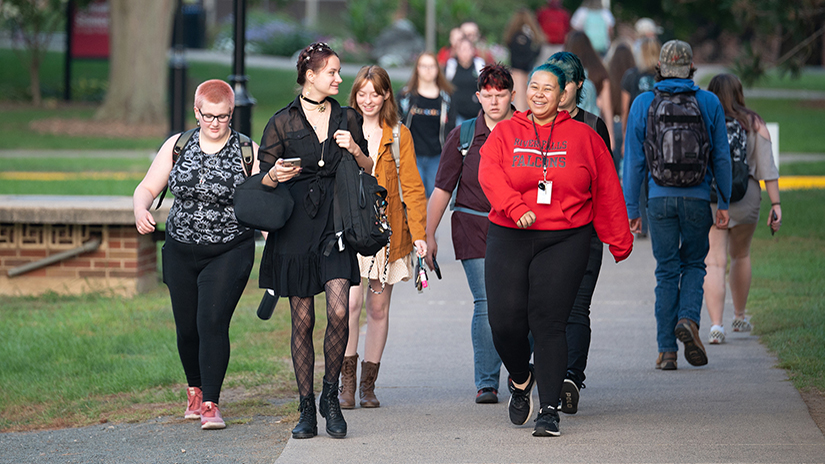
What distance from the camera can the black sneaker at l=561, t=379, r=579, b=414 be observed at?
5.64 metres

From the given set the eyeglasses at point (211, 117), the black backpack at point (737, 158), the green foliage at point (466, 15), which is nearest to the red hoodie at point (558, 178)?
the eyeglasses at point (211, 117)

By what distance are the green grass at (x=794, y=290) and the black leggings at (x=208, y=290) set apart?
314 cm

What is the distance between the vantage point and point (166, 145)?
574cm

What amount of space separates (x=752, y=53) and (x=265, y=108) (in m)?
16.5

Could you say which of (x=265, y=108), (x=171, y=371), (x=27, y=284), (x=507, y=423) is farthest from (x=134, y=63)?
(x=507, y=423)

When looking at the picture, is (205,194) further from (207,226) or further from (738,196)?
(738,196)

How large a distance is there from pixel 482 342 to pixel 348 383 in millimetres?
764

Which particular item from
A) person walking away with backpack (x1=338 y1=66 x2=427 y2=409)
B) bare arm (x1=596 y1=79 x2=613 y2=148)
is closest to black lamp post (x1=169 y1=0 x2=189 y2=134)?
bare arm (x1=596 y1=79 x2=613 y2=148)

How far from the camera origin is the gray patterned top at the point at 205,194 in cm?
559

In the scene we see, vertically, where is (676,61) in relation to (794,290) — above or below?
above

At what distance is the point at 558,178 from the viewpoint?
5.13 m

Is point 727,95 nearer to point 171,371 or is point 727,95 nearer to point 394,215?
point 394,215

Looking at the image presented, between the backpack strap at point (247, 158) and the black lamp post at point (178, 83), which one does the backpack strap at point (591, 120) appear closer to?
the backpack strap at point (247, 158)

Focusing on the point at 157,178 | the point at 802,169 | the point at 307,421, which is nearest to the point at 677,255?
the point at 307,421
